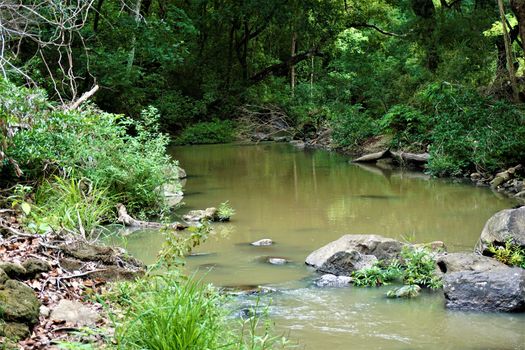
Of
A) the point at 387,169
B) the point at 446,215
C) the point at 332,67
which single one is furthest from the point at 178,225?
the point at 332,67

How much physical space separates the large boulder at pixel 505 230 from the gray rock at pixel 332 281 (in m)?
1.79

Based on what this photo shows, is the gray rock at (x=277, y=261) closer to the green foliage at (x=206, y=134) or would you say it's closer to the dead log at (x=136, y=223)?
the dead log at (x=136, y=223)

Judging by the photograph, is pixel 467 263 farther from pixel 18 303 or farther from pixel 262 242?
pixel 18 303

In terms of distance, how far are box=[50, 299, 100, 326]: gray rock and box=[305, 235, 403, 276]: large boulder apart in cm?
353

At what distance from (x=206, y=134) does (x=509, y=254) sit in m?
21.3

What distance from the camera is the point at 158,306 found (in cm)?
416

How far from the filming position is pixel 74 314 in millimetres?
4605

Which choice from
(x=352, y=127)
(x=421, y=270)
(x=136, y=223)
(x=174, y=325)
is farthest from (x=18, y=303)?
(x=352, y=127)

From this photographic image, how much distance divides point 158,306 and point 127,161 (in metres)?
6.31

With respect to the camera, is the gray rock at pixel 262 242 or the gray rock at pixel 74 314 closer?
the gray rock at pixel 74 314

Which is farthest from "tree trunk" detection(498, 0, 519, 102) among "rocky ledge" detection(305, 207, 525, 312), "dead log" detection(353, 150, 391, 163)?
"rocky ledge" detection(305, 207, 525, 312)

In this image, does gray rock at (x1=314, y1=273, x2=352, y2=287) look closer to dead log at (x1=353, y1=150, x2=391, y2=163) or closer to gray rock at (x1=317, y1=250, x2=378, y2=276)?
gray rock at (x1=317, y1=250, x2=378, y2=276)

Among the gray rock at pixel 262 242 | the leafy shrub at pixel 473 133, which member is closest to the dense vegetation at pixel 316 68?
the leafy shrub at pixel 473 133

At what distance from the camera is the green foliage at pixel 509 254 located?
736 cm
